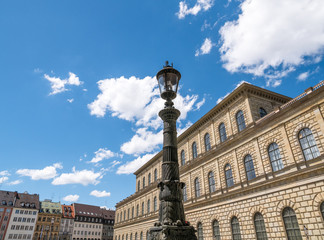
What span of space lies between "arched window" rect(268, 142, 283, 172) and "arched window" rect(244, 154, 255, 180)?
1.93 m

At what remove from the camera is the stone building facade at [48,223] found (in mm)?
56969

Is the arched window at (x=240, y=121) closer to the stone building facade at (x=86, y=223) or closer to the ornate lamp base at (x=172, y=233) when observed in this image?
the ornate lamp base at (x=172, y=233)

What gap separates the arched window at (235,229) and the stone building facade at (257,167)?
7 centimetres

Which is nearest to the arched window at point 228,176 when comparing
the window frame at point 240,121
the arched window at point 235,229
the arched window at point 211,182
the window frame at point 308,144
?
the arched window at point 211,182

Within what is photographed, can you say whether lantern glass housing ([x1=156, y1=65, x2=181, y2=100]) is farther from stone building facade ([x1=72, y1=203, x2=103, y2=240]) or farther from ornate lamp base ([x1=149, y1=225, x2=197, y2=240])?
stone building facade ([x1=72, y1=203, x2=103, y2=240])

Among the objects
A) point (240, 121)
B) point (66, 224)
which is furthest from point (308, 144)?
point (66, 224)

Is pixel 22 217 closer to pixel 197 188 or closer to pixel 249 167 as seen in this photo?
pixel 197 188

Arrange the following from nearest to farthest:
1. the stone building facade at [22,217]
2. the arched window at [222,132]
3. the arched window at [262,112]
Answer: the arched window at [262,112] < the arched window at [222,132] < the stone building facade at [22,217]

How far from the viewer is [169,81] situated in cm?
684

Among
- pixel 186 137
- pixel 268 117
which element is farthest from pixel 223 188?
pixel 186 137

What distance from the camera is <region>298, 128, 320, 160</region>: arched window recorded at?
554 inches

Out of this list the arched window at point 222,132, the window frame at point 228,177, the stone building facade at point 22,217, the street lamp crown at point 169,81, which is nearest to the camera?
the street lamp crown at point 169,81

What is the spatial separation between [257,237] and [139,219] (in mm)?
26806

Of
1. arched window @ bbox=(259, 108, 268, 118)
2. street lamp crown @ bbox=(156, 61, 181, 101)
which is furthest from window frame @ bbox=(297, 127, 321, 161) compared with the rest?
street lamp crown @ bbox=(156, 61, 181, 101)
